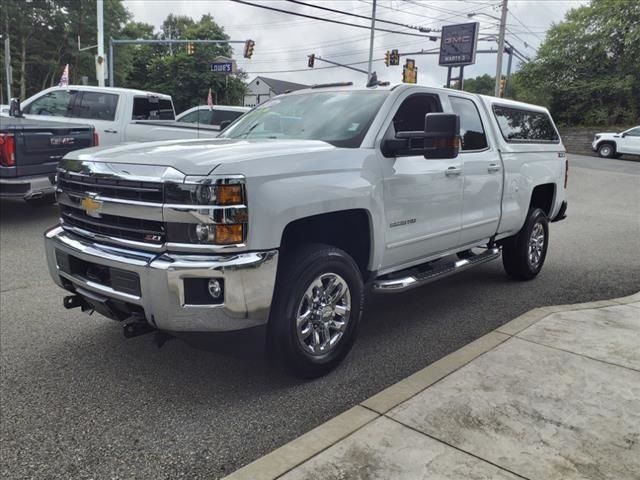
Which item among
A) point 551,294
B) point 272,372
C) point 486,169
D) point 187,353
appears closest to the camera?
point 272,372

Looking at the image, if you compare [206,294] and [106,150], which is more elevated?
[106,150]

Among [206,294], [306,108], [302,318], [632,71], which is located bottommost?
[302,318]

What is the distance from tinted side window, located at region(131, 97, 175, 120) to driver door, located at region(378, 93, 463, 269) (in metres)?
7.67

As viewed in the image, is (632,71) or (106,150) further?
(632,71)

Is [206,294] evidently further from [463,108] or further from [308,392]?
[463,108]

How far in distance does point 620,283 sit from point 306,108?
14.2 feet

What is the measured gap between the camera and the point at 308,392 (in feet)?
11.8

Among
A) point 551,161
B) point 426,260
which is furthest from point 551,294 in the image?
point 426,260

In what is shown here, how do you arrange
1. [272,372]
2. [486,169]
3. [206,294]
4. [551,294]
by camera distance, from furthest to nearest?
[551,294]
[486,169]
[272,372]
[206,294]

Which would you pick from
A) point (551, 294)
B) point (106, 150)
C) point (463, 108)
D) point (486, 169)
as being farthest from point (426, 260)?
point (106, 150)

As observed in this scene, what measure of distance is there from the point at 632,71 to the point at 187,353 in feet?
125

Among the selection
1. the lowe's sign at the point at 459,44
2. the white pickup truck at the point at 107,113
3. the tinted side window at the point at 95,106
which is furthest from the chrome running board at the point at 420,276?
the lowe's sign at the point at 459,44

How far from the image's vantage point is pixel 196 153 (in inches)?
130

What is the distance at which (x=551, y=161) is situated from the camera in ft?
21.5
